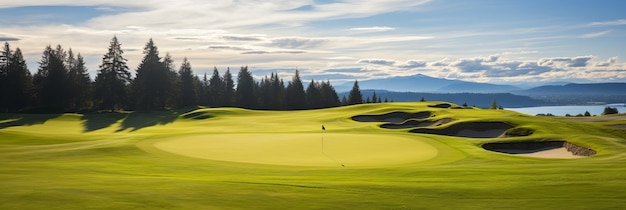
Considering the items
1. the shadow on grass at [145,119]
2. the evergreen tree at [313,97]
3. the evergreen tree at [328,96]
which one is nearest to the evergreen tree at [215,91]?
the evergreen tree at [313,97]

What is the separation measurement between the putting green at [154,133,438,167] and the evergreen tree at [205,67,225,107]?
7702 cm

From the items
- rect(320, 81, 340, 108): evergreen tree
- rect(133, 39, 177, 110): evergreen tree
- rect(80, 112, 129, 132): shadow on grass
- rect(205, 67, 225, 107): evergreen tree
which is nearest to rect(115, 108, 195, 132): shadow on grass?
rect(80, 112, 129, 132): shadow on grass

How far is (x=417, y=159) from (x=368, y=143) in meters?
6.87

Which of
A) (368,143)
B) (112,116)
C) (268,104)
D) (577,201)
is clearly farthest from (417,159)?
(268,104)

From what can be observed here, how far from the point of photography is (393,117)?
2296 inches

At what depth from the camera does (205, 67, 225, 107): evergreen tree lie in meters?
106

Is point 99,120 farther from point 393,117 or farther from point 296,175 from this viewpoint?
point 296,175

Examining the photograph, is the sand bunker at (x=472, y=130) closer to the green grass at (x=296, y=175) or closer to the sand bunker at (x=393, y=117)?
the green grass at (x=296, y=175)

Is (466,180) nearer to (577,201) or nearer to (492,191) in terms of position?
(492,191)

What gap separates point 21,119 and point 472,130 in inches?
2216

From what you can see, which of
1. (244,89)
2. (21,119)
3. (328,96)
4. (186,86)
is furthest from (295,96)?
(21,119)

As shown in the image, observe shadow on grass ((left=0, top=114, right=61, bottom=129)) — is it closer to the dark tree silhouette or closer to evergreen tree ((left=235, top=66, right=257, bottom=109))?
the dark tree silhouette

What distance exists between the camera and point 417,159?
71.2 ft

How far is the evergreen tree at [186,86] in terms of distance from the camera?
94.2 m
